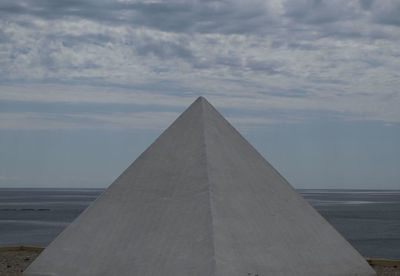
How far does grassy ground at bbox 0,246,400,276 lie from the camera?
59.6 ft

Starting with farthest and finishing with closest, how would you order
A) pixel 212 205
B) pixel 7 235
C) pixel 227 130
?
pixel 7 235
pixel 227 130
pixel 212 205

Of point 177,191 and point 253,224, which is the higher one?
point 177,191

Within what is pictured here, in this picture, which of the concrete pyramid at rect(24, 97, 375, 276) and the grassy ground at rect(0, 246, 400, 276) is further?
the grassy ground at rect(0, 246, 400, 276)

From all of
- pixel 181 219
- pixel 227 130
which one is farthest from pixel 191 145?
pixel 181 219

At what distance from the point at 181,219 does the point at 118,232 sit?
6.51 feet

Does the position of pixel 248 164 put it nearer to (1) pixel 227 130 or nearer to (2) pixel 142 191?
(1) pixel 227 130

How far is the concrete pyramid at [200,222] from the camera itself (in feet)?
42.9

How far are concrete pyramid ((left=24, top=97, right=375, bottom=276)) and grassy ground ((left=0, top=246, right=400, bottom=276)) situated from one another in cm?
367

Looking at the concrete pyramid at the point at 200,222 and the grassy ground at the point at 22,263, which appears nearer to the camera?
the concrete pyramid at the point at 200,222

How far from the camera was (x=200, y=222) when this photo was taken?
13.4 m

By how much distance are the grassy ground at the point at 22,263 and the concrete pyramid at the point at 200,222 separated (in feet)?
12.0

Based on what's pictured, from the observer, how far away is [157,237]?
1370 cm

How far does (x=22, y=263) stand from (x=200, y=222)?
9.98 metres

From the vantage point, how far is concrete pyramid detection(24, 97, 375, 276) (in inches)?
515
